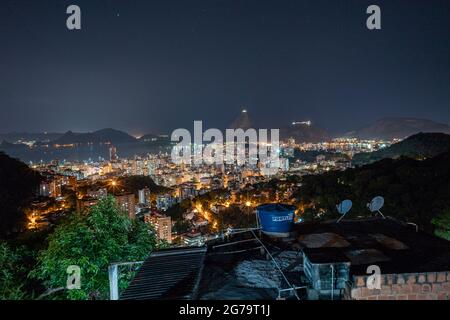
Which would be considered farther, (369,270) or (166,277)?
(166,277)

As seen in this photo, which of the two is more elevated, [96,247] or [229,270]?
[229,270]

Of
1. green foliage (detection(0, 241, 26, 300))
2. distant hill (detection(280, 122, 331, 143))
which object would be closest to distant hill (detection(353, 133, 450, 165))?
green foliage (detection(0, 241, 26, 300))

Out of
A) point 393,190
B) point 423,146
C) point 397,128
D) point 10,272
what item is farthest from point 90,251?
point 397,128

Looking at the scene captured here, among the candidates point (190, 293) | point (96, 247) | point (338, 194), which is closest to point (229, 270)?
point (190, 293)

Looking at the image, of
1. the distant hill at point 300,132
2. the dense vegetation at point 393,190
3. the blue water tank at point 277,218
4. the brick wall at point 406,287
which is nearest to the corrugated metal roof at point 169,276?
the blue water tank at point 277,218

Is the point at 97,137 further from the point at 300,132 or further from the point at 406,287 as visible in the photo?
the point at 406,287

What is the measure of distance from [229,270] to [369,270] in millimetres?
1026

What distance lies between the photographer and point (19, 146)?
84.6 metres

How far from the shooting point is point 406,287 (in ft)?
6.08

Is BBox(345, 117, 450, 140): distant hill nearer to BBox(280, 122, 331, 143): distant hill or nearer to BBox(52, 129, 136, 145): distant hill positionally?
BBox(280, 122, 331, 143): distant hill

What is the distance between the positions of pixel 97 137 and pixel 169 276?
104 metres

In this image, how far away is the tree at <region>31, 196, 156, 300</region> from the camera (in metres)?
3.64

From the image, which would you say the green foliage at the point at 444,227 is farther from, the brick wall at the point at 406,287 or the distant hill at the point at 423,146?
the distant hill at the point at 423,146
